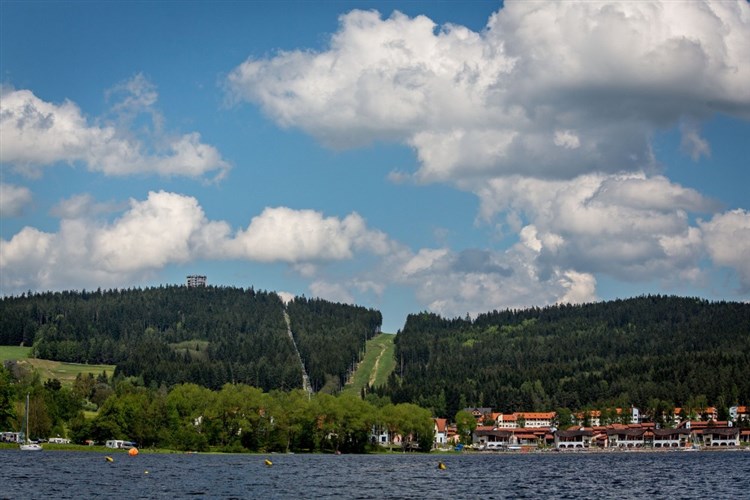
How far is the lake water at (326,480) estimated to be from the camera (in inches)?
3799

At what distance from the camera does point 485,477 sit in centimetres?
13375

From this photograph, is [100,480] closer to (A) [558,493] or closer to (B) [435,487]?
(B) [435,487]

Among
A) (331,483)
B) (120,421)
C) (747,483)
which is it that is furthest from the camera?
(120,421)

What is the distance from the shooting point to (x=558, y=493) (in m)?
103

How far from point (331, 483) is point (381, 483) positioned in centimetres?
612

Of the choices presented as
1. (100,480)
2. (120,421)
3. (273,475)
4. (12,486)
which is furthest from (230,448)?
(12,486)

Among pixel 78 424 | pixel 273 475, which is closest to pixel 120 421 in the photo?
pixel 78 424

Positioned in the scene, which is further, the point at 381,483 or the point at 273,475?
the point at 273,475

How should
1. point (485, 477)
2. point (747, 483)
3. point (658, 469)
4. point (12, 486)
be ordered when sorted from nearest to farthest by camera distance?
point (12, 486)
point (747, 483)
point (485, 477)
point (658, 469)

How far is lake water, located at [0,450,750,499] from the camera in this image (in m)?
96.5

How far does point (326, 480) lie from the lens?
11594 centimetres

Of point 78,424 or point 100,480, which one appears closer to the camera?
point 100,480

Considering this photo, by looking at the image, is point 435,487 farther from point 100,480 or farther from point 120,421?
point 120,421

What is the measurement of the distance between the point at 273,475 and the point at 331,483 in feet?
52.2
